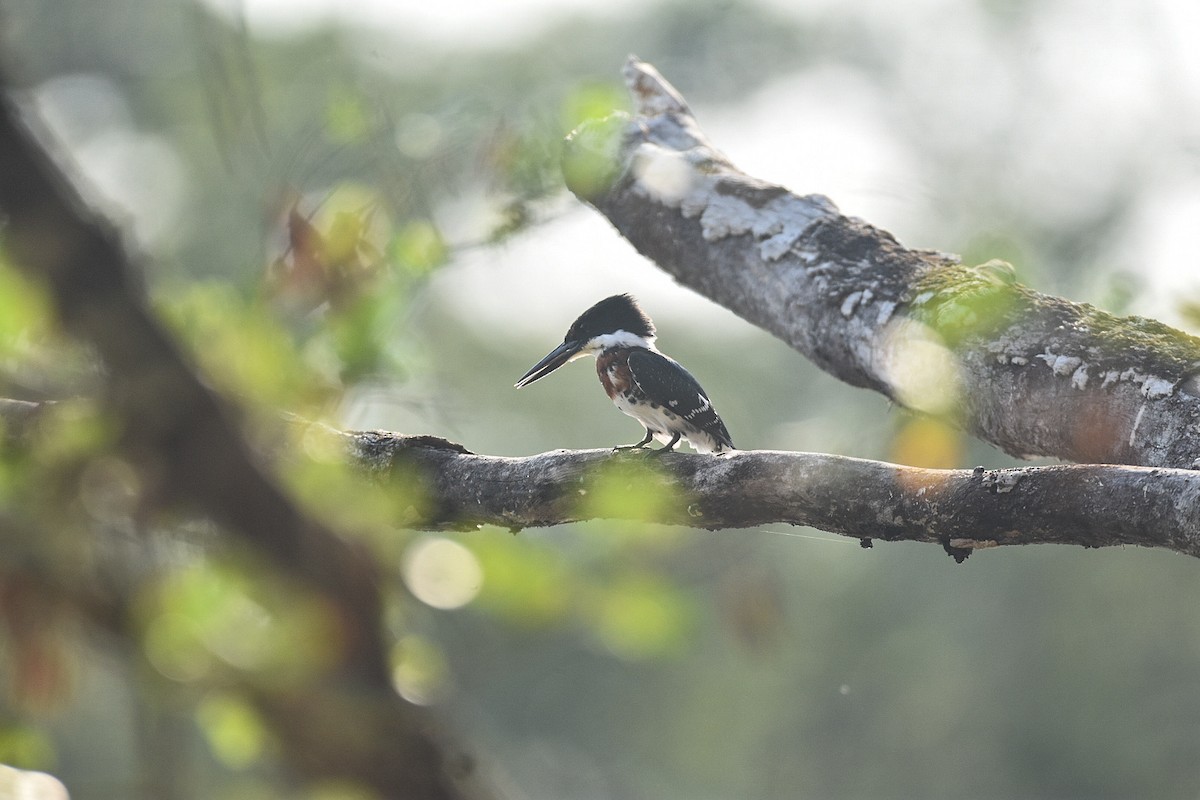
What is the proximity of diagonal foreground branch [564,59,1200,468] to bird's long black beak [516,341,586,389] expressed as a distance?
0.66 metres

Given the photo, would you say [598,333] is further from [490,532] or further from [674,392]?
[490,532]

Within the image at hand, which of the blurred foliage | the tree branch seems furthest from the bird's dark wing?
the tree branch

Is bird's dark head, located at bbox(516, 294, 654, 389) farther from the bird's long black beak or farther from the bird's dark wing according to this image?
the bird's dark wing

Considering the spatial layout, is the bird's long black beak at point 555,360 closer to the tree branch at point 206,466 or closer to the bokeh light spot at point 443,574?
the bokeh light spot at point 443,574

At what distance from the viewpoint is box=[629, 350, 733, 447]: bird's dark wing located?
4070mm

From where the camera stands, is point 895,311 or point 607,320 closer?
point 895,311

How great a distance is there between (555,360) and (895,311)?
5.57 ft

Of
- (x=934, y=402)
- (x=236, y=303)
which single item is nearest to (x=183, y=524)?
(x=236, y=303)

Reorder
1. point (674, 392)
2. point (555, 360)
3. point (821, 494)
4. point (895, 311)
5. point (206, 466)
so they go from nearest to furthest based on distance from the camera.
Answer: point (206, 466)
point (821, 494)
point (895, 311)
point (674, 392)
point (555, 360)

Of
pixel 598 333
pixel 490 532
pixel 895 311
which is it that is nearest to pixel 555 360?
pixel 598 333

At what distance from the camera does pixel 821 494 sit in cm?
210

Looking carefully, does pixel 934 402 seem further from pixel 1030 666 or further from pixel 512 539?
pixel 1030 666

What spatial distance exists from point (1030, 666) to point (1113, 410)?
16661mm

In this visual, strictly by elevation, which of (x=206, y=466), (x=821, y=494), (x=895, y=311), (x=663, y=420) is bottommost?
(x=206, y=466)
